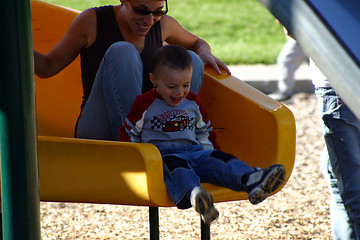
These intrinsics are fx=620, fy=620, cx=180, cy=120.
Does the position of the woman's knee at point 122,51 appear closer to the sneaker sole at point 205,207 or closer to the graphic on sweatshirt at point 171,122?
the graphic on sweatshirt at point 171,122

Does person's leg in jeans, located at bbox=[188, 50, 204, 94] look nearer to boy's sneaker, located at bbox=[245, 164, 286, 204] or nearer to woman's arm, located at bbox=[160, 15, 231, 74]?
woman's arm, located at bbox=[160, 15, 231, 74]

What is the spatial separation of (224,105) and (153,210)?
1.73 feet

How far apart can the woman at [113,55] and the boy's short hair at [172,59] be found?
0.45ft

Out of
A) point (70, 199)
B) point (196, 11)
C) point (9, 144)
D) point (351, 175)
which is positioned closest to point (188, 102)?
point (70, 199)

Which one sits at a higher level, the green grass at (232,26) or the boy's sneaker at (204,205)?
the green grass at (232,26)

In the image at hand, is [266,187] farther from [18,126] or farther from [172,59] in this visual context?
[18,126]

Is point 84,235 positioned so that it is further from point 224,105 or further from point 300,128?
point 300,128

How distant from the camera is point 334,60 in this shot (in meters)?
0.66

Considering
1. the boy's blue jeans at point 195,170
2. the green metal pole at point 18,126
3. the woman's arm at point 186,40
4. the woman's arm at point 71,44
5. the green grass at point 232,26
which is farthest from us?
the green grass at point 232,26

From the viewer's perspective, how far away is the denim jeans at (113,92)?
2.22 m

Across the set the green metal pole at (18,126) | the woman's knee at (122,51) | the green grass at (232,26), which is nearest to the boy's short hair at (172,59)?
the woman's knee at (122,51)

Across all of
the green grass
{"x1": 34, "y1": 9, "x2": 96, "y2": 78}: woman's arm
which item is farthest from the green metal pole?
the green grass

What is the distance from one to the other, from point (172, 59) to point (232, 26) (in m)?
7.00

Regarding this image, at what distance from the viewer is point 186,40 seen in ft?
9.00
